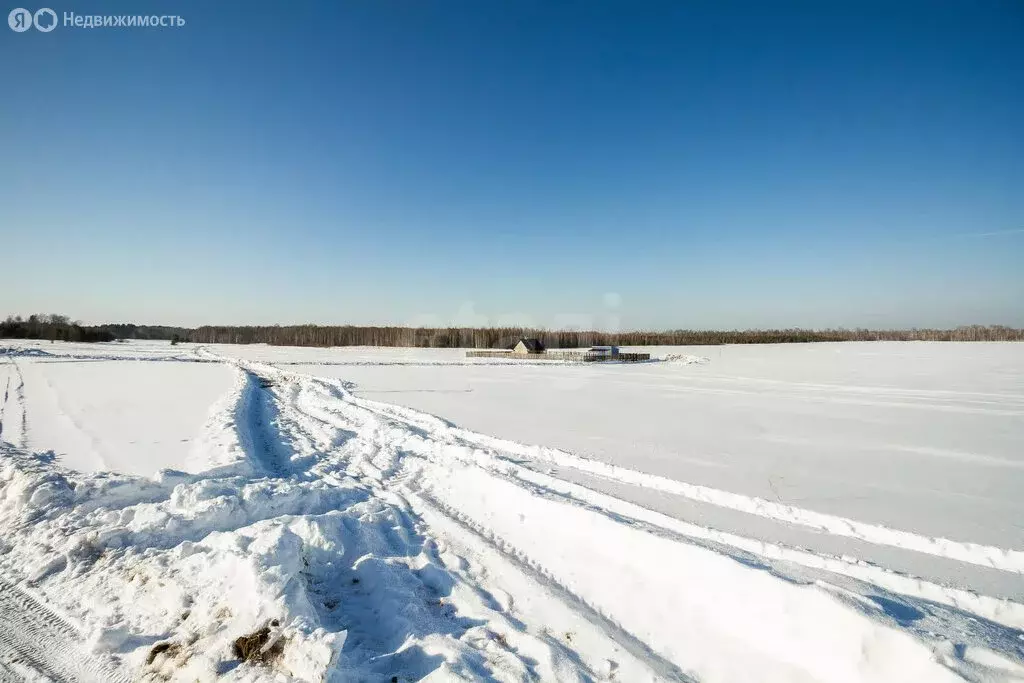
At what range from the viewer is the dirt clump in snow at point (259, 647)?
2953 mm

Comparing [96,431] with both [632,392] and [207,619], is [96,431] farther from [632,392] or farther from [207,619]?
[632,392]

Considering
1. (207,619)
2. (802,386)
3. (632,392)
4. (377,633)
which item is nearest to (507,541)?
(377,633)

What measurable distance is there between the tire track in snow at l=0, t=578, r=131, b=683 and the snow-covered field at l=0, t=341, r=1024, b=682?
0.06 ft

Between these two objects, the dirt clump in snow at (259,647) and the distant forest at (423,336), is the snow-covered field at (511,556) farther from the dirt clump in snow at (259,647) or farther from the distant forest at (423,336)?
the distant forest at (423,336)

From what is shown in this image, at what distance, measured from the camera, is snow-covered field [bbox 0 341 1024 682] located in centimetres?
305

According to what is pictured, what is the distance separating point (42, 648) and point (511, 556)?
3.43 meters

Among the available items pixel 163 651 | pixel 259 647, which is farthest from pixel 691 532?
pixel 163 651

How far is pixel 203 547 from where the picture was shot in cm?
417

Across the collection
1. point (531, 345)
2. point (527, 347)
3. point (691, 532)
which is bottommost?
point (691, 532)

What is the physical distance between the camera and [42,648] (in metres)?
3.15

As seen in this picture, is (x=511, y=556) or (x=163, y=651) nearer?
(x=163, y=651)

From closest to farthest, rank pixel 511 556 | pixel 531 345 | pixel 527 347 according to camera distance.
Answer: pixel 511 556, pixel 527 347, pixel 531 345

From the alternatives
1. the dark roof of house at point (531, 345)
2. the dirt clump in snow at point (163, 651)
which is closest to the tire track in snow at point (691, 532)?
the dirt clump in snow at point (163, 651)

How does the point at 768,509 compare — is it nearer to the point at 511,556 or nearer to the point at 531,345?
the point at 511,556
